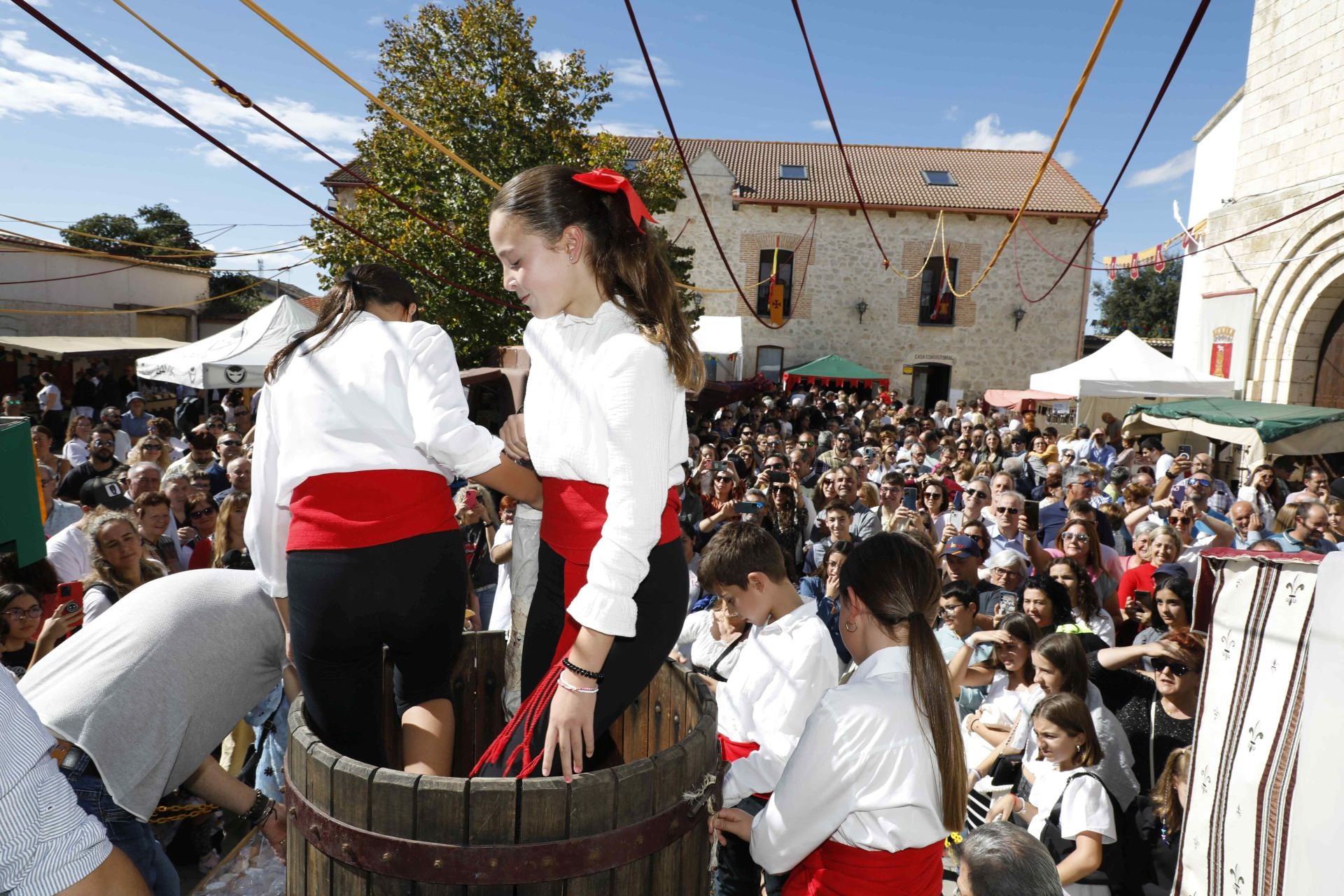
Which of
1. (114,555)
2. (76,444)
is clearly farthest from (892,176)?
(114,555)

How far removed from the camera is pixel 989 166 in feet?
101

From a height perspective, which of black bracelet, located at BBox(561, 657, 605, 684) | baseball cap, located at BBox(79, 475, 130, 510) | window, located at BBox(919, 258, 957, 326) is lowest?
baseball cap, located at BBox(79, 475, 130, 510)

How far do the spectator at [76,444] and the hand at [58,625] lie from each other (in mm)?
4775

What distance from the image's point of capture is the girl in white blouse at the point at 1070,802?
327 centimetres

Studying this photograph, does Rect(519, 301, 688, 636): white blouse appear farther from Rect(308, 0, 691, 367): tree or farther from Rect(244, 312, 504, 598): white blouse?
Rect(308, 0, 691, 367): tree

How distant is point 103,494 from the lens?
21.0 feet

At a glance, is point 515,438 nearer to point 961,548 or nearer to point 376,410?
point 376,410

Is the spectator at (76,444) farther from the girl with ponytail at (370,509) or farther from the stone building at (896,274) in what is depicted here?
the stone building at (896,274)

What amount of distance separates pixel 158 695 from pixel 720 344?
2127 cm

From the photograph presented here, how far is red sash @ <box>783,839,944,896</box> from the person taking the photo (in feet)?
6.91

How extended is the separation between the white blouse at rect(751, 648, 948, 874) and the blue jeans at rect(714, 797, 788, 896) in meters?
0.88

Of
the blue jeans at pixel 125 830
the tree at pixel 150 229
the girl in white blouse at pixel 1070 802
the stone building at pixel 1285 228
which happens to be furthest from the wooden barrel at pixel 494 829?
the tree at pixel 150 229

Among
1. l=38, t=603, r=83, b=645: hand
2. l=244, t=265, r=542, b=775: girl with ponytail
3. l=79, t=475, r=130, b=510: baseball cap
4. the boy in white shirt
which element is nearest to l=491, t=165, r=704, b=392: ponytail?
l=244, t=265, r=542, b=775: girl with ponytail

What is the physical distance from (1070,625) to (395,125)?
15.2m
